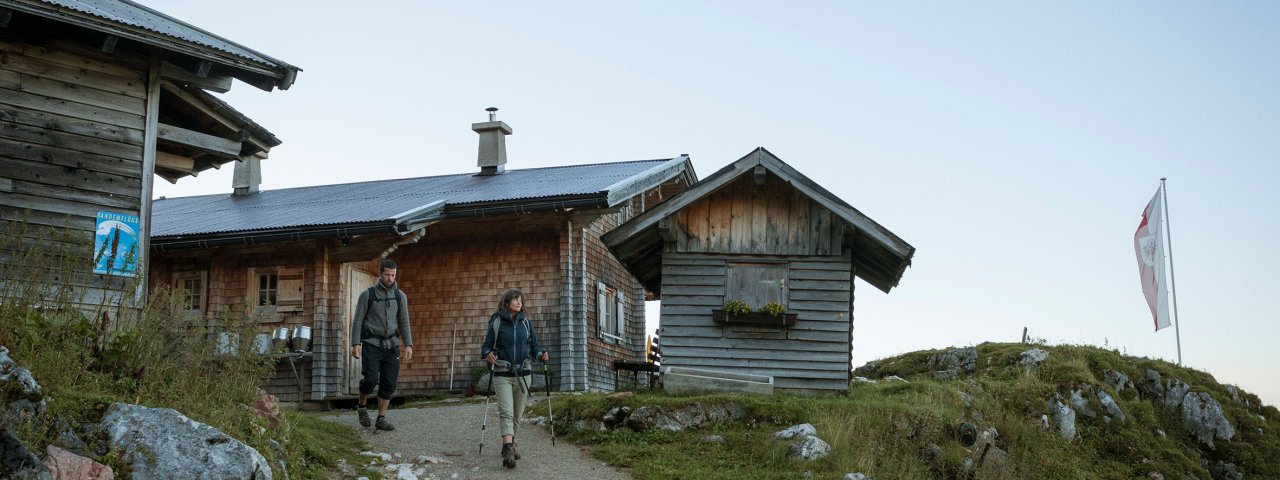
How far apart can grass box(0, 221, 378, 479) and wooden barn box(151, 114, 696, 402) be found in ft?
26.1

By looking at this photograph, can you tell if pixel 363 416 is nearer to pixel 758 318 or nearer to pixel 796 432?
pixel 796 432

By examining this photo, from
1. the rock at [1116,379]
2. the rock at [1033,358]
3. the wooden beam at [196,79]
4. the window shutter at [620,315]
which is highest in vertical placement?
the wooden beam at [196,79]

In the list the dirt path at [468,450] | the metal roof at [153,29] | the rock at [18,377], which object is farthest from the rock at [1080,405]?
the rock at [18,377]

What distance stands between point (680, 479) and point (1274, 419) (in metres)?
15.5

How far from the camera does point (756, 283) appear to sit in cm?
1698

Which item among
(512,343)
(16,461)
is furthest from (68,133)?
(16,461)

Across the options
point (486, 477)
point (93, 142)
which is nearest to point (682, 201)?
point (486, 477)

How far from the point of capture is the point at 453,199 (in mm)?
21188

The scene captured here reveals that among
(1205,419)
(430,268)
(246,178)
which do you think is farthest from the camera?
(246,178)

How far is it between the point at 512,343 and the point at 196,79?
547cm

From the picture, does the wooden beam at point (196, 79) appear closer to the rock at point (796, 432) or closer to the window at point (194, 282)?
the window at point (194, 282)

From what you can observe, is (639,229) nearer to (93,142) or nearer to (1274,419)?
(93,142)

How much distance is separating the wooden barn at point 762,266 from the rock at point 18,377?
30.2 feet

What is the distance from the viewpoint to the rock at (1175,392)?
21734 millimetres
